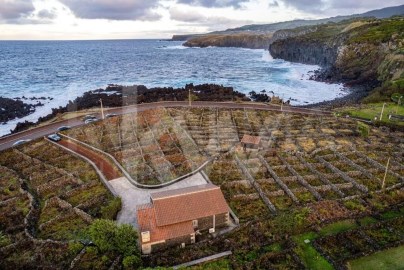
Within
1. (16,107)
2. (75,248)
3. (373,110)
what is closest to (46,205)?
(75,248)

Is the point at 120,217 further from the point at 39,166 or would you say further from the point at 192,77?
the point at 192,77

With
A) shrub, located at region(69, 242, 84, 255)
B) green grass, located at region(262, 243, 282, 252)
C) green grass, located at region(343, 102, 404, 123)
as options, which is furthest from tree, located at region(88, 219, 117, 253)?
green grass, located at region(343, 102, 404, 123)

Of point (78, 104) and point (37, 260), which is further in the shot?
point (78, 104)

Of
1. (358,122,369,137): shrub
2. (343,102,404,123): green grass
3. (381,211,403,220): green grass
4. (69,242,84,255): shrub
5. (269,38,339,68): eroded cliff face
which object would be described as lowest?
(69,242,84,255): shrub

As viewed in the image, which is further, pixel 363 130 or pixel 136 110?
pixel 136 110

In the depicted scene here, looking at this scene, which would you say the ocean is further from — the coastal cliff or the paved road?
the paved road

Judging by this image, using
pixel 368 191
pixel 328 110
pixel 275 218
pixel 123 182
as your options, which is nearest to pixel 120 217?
pixel 123 182

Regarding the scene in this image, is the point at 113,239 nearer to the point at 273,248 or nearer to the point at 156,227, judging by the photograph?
the point at 156,227
